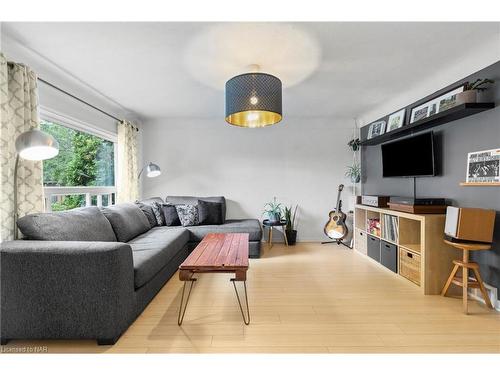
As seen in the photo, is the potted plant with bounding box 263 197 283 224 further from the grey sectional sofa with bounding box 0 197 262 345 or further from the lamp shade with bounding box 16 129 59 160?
the lamp shade with bounding box 16 129 59 160

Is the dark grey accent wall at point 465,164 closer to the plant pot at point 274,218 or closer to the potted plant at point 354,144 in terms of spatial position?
the potted plant at point 354,144

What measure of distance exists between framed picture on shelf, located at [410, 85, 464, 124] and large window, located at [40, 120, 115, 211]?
4236 millimetres

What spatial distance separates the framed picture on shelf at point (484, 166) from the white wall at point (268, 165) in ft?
7.59

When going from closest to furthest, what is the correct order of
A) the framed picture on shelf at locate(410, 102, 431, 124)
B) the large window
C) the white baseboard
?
the white baseboard, the large window, the framed picture on shelf at locate(410, 102, 431, 124)

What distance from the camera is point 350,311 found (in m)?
2.05

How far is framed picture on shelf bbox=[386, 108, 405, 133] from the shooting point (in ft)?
10.9

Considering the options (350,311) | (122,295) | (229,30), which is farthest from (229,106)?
(350,311)

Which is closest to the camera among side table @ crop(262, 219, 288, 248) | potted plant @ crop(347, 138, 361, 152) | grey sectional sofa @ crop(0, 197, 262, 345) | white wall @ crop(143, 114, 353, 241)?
grey sectional sofa @ crop(0, 197, 262, 345)

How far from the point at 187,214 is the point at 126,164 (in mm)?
1274

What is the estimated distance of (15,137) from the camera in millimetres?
1997

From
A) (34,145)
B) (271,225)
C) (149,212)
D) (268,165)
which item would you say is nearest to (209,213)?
(149,212)

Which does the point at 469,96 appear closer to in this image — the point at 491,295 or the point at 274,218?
the point at 491,295

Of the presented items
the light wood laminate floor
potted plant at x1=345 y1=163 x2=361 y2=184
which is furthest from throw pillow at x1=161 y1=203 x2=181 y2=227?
potted plant at x1=345 y1=163 x2=361 y2=184

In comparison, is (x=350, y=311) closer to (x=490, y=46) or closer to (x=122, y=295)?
(x=122, y=295)
